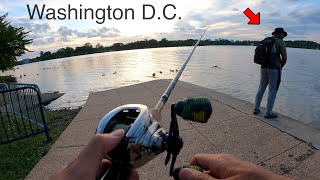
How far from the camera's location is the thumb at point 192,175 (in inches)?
35.8

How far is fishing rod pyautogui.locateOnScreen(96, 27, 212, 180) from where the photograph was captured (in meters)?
1.05

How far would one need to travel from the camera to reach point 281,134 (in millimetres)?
5664

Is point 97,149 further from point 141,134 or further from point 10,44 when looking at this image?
point 10,44

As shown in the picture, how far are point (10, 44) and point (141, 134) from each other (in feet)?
68.3

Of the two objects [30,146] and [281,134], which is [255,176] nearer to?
[281,134]

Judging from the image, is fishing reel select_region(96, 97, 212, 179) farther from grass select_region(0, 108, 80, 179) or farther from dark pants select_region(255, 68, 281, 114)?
dark pants select_region(255, 68, 281, 114)

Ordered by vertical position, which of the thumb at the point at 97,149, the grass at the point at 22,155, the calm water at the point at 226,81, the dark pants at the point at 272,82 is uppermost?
the thumb at the point at 97,149

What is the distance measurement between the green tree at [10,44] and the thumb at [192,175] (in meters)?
20.2

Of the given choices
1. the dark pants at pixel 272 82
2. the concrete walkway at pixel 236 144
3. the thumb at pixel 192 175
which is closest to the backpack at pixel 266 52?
the dark pants at pixel 272 82

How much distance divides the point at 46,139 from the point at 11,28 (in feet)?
48.6

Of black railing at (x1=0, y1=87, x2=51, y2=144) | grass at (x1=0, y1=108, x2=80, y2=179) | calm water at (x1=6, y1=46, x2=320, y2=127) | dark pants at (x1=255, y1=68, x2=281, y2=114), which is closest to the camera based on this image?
grass at (x1=0, y1=108, x2=80, y2=179)

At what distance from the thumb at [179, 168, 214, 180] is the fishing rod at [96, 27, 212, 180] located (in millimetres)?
172

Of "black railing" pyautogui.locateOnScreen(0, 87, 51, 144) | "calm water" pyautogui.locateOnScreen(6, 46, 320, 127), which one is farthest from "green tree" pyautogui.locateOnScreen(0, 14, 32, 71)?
"black railing" pyautogui.locateOnScreen(0, 87, 51, 144)

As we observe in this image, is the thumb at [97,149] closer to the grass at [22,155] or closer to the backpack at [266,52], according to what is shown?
the grass at [22,155]
